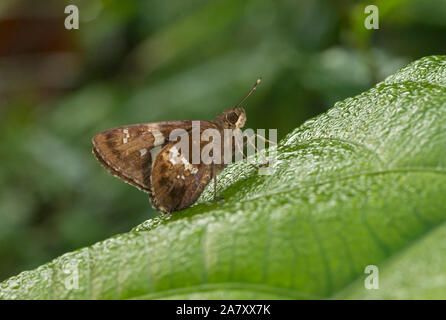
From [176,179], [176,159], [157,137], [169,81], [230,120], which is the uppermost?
[169,81]

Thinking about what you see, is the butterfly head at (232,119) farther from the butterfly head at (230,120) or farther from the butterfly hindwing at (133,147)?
the butterfly hindwing at (133,147)

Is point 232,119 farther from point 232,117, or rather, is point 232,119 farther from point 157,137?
point 157,137

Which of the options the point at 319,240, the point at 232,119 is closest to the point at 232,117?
the point at 232,119

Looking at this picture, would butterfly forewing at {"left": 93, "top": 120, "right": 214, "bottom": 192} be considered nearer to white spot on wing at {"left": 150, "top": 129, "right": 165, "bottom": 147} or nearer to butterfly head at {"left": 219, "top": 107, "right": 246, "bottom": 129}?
white spot on wing at {"left": 150, "top": 129, "right": 165, "bottom": 147}

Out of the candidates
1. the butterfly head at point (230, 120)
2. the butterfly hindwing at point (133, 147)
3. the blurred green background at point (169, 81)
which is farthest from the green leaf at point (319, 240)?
the blurred green background at point (169, 81)

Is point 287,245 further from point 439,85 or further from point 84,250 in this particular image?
point 439,85

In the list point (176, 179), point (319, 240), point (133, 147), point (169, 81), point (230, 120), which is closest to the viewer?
point (319, 240)
